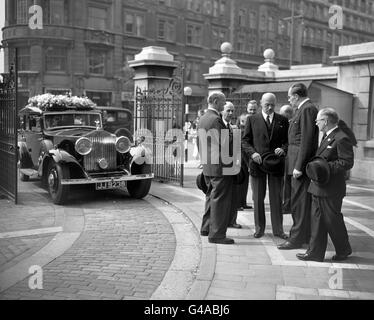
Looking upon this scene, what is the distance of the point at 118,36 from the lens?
3828cm

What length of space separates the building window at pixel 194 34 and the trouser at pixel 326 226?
40394 mm

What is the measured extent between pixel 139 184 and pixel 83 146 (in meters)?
1.29

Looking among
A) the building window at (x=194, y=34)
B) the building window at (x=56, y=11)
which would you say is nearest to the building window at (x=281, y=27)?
the building window at (x=194, y=34)

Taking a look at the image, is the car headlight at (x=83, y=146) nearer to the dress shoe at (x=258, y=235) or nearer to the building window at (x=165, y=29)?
the dress shoe at (x=258, y=235)

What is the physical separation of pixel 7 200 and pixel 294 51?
5658 cm

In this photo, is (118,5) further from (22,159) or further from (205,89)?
(22,159)

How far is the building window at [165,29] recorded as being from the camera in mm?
40844

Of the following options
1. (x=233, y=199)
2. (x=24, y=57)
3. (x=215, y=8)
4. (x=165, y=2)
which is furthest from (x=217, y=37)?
(x=233, y=199)

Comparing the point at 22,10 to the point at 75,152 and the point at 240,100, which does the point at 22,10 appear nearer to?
the point at 240,100

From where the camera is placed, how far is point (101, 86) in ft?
124

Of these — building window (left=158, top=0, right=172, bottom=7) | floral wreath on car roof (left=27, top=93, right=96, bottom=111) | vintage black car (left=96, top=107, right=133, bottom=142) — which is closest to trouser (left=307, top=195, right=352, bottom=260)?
floral wreath on car roof (left=27, top=93, right=96, bottom=111)

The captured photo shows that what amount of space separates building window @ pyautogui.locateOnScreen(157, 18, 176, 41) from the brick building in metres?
0.09

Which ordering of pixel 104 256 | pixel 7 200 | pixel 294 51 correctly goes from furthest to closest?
pixel 294 51 < pixel 7 200 < pixel 104 256
